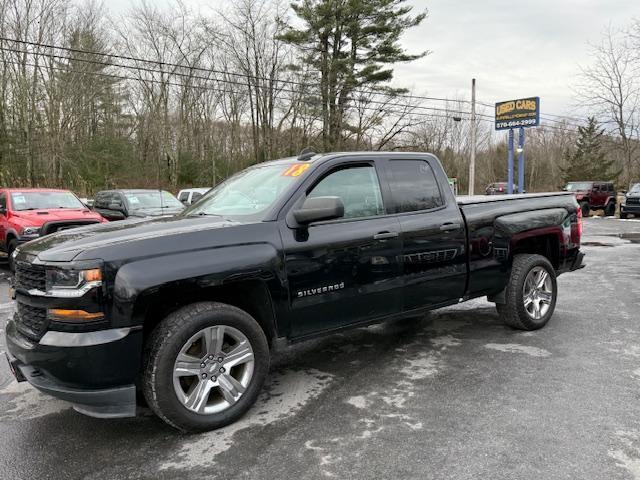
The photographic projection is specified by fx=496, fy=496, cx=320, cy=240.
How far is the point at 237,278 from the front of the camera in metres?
3.24

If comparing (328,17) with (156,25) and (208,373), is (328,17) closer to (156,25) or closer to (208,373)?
(156,25)

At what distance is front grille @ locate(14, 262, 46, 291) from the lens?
299cm

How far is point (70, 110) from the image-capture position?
28484 mm

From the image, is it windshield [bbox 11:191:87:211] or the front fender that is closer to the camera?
the front fender

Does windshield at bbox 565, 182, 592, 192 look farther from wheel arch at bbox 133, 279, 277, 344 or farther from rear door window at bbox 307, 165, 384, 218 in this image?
wheel arch at bbox 133, 279, 277, 344

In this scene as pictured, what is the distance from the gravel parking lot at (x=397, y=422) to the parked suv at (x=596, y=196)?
75.9ft

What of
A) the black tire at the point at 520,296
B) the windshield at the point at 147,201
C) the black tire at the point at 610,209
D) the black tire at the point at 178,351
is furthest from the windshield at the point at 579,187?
the black tire at the point at 178,351

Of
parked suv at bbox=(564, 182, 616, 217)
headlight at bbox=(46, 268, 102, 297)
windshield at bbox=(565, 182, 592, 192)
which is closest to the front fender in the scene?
headlight at bbox=(46, 268, 102, 297)

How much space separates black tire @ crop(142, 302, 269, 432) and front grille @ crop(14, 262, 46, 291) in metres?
0.73

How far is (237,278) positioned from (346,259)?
904mm

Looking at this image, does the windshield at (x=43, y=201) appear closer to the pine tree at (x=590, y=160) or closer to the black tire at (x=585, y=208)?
the black tire at (x=585, y=208)

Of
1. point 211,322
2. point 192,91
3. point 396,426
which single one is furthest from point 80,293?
point 192,91

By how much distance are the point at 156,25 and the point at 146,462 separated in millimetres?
38473

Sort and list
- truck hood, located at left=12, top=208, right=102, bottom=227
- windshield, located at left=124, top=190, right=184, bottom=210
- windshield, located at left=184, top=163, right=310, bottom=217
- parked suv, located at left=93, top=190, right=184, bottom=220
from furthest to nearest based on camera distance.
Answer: windshield, located at left=124, top=190, right=184, bottom=210 < parked suv, located at left=93, top=190, right=184, bottom=220 < truck hood, located at left=12, top=208, right=102, bottom=227 < windshield, located at left=184, top=163, right=310, bottom=217
